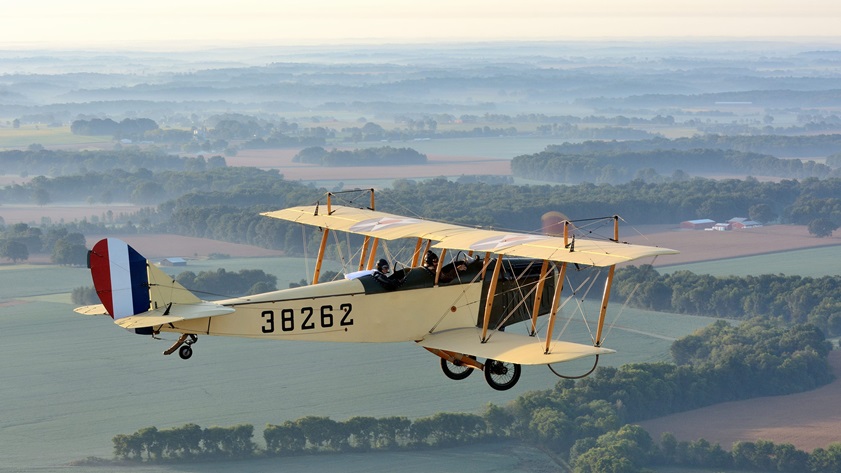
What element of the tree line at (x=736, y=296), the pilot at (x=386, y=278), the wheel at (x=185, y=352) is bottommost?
the tree line at (x=736, y=296)

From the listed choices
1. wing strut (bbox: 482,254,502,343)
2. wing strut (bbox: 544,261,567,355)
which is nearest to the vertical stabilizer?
wing strut (bbox: 482,254,502,343)

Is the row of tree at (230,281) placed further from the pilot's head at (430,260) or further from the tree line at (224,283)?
the pilot's head at (430,260)

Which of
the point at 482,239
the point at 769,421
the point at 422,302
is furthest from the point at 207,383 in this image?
the point at 482,239

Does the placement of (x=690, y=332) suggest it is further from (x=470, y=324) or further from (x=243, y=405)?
(x=470, y=324)

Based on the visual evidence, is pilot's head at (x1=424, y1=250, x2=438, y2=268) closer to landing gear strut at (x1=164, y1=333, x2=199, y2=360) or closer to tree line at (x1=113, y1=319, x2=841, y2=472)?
landing gear strut at (x1=164, y1=333, x2=199, y2=360)

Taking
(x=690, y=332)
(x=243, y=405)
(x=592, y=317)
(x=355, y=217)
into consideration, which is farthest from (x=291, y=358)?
(x=355, y=217)

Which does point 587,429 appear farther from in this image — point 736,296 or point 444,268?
point 444,268

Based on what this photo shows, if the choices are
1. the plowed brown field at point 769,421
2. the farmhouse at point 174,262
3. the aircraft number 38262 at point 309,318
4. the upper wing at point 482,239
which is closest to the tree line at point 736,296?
the plowed brown field at point 769,421
